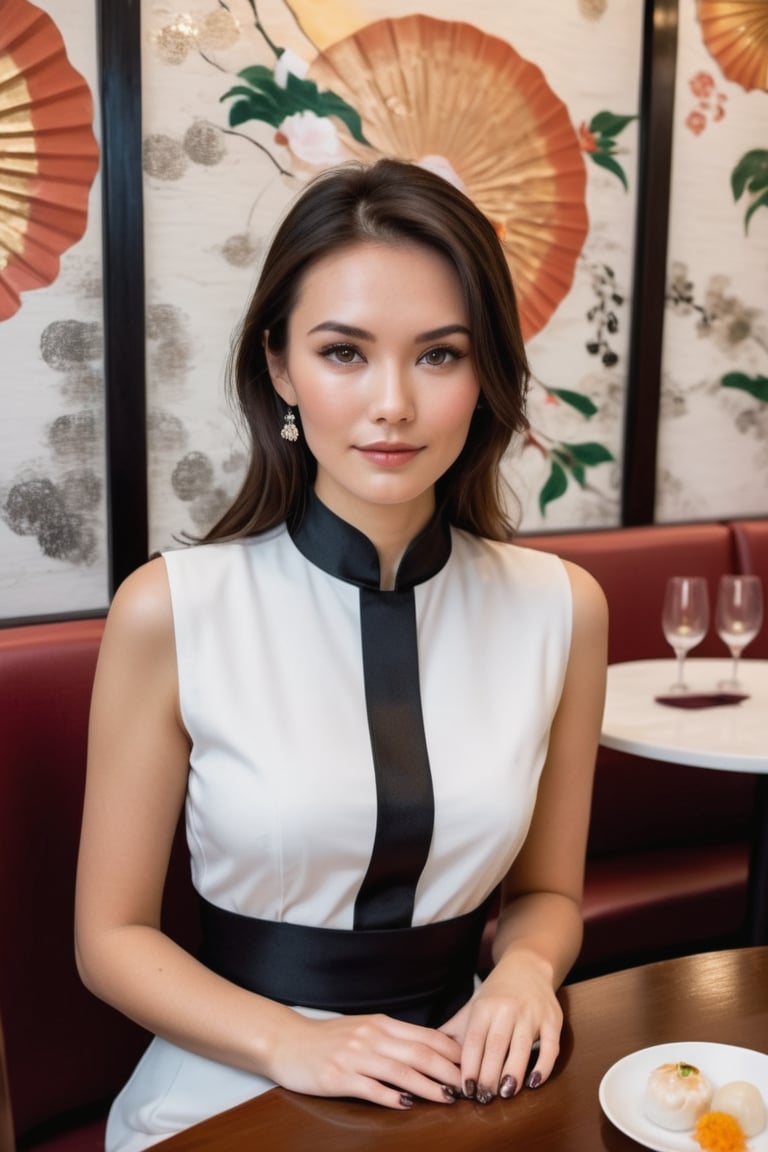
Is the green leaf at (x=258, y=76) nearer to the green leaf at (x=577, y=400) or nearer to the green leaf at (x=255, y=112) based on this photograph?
the green leaf at (x=255, y=112)

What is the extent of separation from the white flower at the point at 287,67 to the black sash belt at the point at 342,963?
183 centimetres

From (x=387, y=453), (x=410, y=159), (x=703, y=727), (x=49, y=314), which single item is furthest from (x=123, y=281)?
(x=703, y=727)

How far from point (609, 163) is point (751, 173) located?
537 millimetres

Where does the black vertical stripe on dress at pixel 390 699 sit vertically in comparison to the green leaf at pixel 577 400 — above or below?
below

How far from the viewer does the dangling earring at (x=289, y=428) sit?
5.43 feet

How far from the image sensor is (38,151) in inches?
91.4

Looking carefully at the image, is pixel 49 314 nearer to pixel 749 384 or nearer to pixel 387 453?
pixel 387 453

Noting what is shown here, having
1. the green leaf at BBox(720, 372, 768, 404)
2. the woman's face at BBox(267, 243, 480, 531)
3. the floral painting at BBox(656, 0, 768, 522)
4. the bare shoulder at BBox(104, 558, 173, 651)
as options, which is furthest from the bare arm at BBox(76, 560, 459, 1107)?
the green leaf at BBox(720, 372, 768, 404)

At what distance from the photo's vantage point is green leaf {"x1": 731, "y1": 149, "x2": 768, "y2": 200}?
3.50m

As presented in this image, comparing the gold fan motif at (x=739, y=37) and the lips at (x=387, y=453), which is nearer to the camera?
the lips at (x=387, y=453)

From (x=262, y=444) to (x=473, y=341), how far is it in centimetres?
34

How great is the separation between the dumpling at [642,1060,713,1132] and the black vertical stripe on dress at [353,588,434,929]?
1.66 ft

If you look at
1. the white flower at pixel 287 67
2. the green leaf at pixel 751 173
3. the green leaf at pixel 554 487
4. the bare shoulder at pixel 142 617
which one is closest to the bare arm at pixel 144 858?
the bare shoulder at pixel 142 617

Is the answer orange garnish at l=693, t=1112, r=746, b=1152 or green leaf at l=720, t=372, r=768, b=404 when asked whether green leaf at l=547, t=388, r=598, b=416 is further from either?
orange garnish at l=693, t=1112, r=746, b=1152
